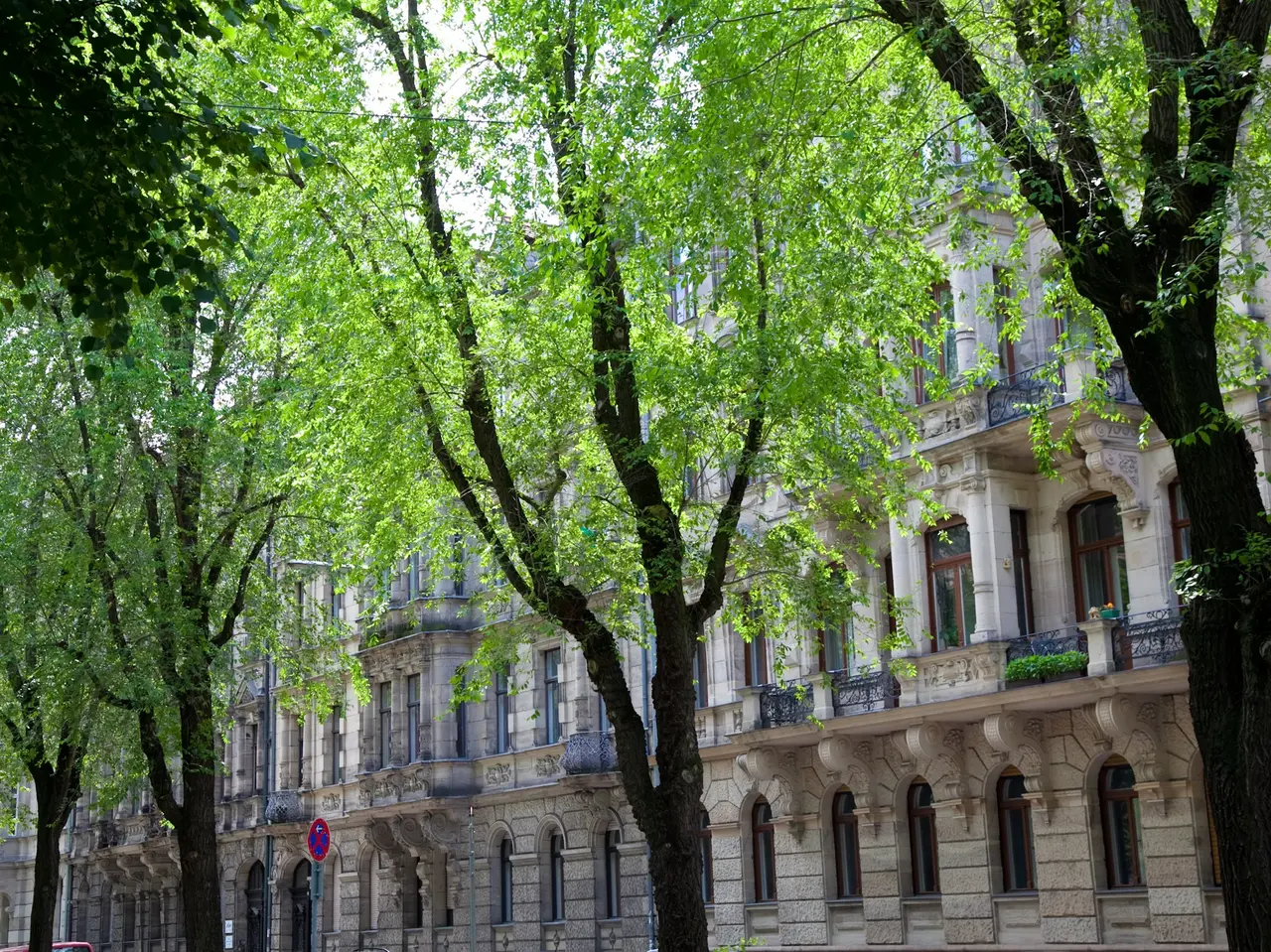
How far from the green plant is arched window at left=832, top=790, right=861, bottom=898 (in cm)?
518

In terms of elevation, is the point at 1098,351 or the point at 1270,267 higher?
the point at 1270,267

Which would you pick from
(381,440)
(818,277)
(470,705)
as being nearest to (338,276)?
(381,440)

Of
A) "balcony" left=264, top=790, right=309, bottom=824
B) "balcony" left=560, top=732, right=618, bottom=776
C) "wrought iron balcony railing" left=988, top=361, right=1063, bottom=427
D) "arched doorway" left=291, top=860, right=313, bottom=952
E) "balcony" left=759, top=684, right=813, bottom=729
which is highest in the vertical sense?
"wrought iron balcony railing" left=988, top=361, right=1063, bottom=427

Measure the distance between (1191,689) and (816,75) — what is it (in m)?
6.32

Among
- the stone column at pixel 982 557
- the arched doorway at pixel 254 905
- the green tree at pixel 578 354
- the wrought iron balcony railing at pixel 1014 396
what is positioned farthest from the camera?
the arched doorway at pixel 254 905

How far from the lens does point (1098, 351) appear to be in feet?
52.0

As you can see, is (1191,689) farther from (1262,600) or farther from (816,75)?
(816,75)

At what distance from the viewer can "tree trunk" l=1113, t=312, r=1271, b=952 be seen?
10641 millimetres

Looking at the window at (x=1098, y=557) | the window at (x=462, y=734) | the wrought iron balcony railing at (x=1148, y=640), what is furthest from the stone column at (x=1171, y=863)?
the window at (x=462, y=734)

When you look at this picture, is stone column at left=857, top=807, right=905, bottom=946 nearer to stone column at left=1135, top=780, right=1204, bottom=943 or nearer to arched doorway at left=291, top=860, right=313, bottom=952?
stone column at left=1135, top=780, right=1204, bottom=943

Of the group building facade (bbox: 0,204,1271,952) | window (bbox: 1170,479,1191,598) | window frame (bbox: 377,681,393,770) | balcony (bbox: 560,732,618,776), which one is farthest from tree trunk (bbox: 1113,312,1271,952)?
window frame (bbox: 377,681,393,770)

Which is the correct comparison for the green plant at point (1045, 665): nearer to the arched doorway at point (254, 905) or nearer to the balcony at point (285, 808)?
the balcony at point (285, 808)

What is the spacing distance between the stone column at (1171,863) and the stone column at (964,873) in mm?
3257

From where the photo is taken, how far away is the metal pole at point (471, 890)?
121 ft
